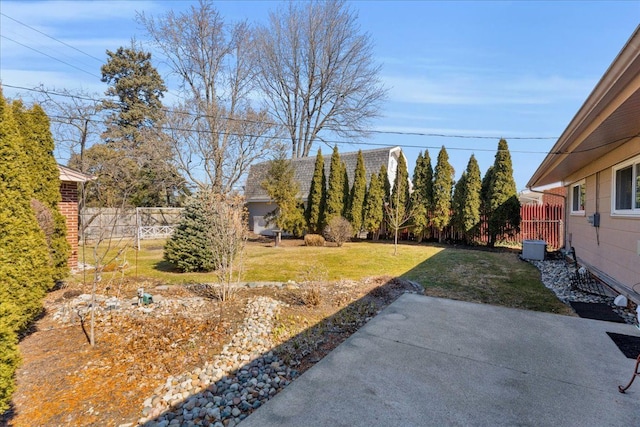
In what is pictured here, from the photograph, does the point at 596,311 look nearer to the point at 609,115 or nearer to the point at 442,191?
the point at 609,115

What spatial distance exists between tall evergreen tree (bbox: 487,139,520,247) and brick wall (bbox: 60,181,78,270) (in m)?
14.8

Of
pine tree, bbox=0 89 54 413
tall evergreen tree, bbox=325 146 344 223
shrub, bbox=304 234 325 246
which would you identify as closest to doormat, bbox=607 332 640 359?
pine tree, bbox=0 89 54 413

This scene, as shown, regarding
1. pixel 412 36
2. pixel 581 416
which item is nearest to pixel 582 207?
pixel 412 36

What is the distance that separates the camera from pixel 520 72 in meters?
10.6

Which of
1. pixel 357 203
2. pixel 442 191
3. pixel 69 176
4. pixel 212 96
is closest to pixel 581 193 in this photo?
pixel 442 191

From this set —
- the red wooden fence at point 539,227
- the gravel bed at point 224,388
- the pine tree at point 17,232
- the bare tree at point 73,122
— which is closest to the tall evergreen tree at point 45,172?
the pine tree at point 17,232

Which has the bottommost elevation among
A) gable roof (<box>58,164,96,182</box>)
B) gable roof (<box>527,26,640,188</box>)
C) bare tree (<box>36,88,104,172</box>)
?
gable roof (<box>58,164,96,182</box>)

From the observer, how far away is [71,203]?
→ 809 centimetres

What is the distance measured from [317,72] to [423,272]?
68.4ft

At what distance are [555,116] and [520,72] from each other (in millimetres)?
2393

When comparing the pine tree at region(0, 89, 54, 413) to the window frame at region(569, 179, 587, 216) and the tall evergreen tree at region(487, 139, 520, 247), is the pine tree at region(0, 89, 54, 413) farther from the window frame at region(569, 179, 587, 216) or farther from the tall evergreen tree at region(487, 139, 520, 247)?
the tall evergreen tree at region(487, 139, 520, 247)

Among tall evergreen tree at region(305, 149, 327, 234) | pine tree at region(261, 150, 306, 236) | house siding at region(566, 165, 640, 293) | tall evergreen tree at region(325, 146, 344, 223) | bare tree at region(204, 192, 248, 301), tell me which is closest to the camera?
house siding at region(566, 165, 640, 293)

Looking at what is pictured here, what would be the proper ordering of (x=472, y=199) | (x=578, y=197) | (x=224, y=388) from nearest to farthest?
(x=224, y=388) < (x=578, y=197) < (x=472, y=199)

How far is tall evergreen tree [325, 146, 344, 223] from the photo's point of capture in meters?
17.0
